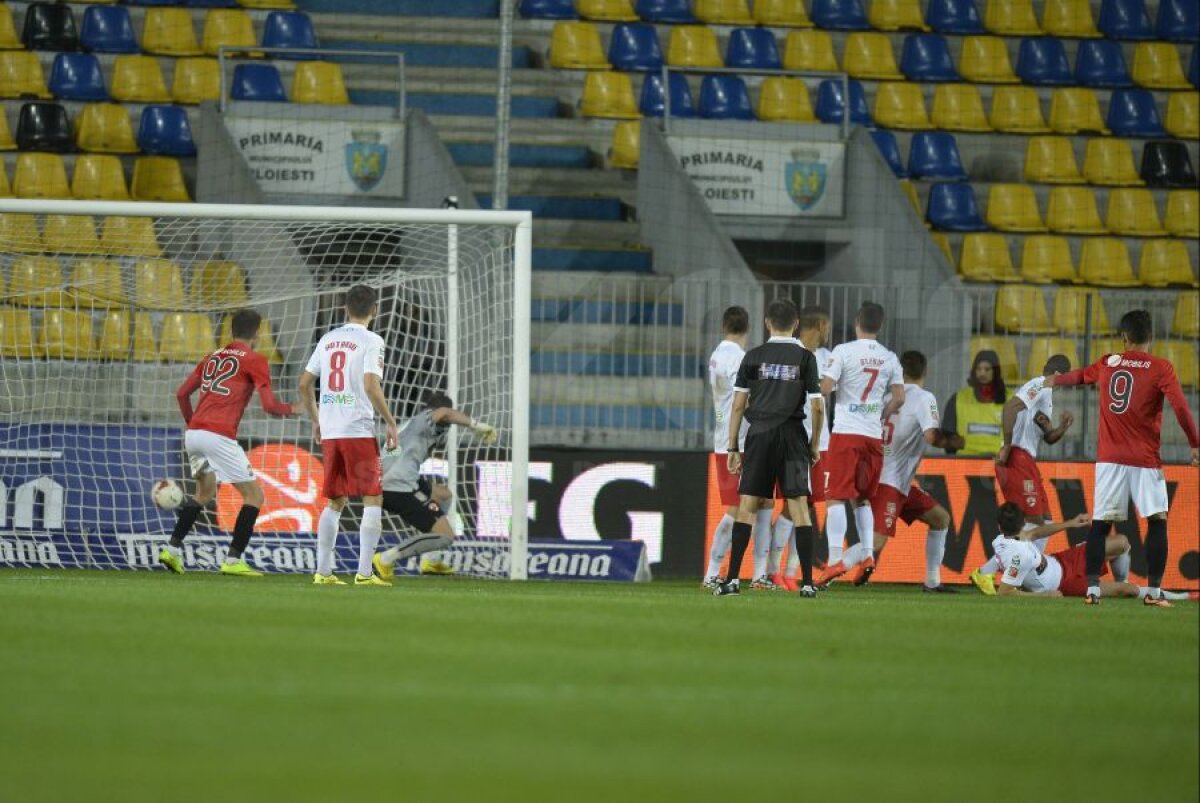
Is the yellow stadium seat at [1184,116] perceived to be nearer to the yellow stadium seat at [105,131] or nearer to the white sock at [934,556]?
the white sock at [934,556]

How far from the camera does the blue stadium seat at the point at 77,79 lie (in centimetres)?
1822

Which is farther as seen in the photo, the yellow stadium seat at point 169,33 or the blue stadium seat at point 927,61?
the blue stadium seat at point 927,61

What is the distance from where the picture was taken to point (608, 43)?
19781 millimetres

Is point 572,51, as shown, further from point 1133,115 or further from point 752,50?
point 1133,115

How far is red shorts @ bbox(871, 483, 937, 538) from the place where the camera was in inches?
497

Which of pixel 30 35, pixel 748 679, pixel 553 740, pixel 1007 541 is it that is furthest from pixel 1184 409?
pixel 30 35

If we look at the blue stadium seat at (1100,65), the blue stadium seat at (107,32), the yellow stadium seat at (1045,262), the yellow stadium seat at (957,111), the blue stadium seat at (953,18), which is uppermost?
the blue stadium seat at (953,18)

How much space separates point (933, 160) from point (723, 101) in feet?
7.77

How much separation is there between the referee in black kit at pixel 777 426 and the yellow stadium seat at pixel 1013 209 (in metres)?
9.35

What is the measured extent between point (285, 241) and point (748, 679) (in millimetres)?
9499

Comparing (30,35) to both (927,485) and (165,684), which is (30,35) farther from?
(165,684)

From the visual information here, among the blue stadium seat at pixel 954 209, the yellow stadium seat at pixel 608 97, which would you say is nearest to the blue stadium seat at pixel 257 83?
the yellow stadium seat at pixel 608 97

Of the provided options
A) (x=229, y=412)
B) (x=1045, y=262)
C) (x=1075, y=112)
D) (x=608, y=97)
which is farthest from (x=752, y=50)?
(x=229, y=412)

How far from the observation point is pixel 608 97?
1894cm
